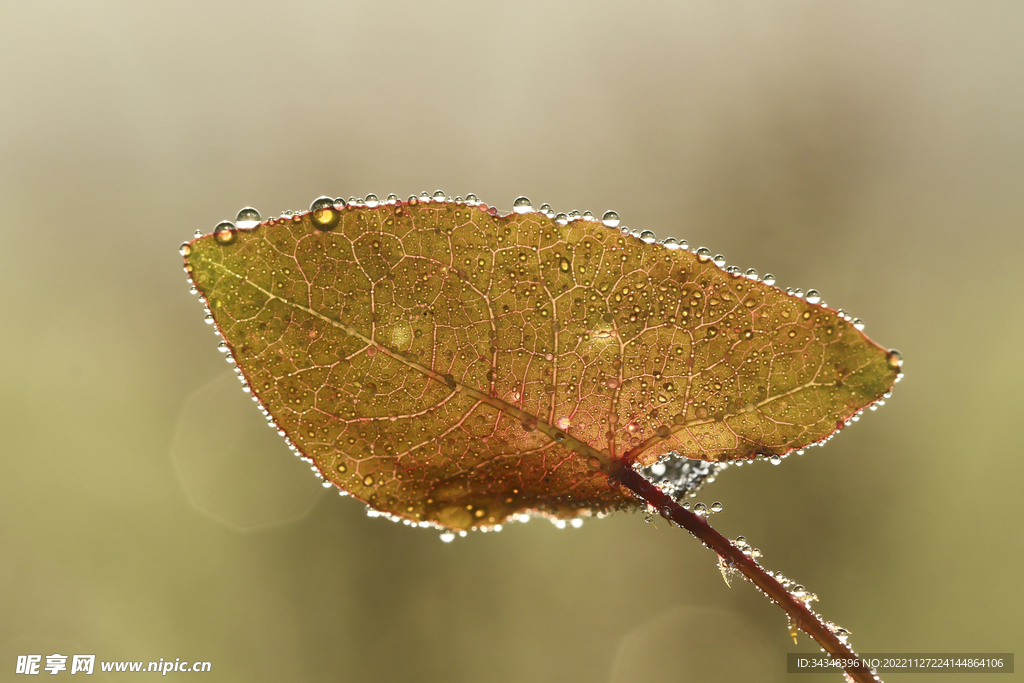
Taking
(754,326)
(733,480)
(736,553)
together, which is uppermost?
(733,480)

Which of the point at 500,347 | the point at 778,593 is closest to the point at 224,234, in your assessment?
the point at 500,347

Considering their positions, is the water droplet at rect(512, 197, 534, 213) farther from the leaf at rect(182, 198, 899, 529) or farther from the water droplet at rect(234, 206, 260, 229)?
the water droplet at rect(234, 206, 260, 229)

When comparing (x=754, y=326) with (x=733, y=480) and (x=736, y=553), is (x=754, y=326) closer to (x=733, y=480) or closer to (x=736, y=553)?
(x=736, y=553)

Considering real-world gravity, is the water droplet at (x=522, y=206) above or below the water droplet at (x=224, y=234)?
above

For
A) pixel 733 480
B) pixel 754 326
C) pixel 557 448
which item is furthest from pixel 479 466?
pixel 733 480

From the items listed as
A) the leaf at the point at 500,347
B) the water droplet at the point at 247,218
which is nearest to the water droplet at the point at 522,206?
the leaf at the point at 500,347

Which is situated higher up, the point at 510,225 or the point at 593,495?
the point at 510,225

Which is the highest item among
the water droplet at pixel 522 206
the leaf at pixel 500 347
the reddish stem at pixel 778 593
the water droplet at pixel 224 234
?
the water droplet at pixel 522 206

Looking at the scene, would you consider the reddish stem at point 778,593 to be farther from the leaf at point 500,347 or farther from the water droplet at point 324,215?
the water droplet at point 324,215

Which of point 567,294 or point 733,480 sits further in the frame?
point 733,480
